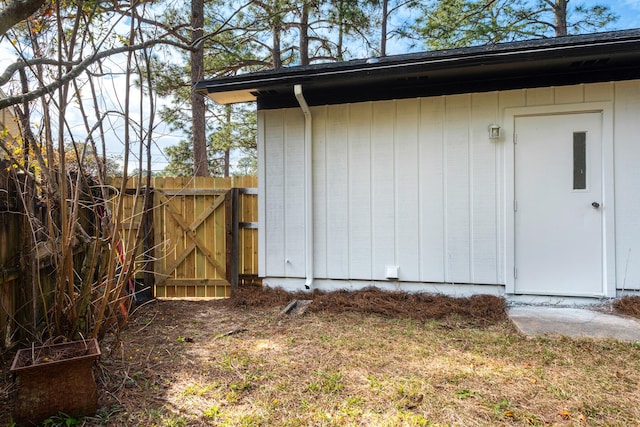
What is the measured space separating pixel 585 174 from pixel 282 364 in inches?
139

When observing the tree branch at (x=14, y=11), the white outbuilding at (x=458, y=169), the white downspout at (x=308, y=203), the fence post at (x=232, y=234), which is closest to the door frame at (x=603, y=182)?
the white outbuilding at (x=458, y=169)

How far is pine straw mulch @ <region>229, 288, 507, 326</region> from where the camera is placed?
353 cm

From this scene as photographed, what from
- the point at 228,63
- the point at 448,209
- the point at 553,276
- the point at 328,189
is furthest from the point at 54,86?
the point at 228,63

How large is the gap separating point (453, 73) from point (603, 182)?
187 centimetres

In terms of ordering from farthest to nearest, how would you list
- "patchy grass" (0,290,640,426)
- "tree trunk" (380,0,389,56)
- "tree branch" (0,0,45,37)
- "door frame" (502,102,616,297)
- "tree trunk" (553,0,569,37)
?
"tree trunk" (380,0,389,56) → "tree trunk" (553,0,569,37) → "door frame" (502,102,616,297) → "patchy grass" (0,290,640,426) → "tree branch" (0,0,45,37)

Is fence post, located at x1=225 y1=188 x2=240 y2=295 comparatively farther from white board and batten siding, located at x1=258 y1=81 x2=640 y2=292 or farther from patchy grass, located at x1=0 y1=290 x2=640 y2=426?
patchy grass, located at x1=0 y1=290 x2=640 y2=426

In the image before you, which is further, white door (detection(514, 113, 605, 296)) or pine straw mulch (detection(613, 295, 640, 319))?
white door (detection(514, 113, 605, 296))

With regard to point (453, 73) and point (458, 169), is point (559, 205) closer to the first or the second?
point (458, 169)

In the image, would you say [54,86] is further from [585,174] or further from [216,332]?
Result: [585,174]

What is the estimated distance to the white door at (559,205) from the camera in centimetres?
371

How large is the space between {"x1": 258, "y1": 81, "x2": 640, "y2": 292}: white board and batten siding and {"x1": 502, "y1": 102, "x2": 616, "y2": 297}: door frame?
0.02m

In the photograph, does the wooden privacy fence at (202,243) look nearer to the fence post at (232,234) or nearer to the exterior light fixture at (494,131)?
the fence post at (232,234)

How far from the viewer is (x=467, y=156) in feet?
13.2

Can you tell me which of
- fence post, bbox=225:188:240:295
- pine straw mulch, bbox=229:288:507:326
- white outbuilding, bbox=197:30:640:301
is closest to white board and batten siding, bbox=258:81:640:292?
white outbuilding, bbox=197:30:640:301
